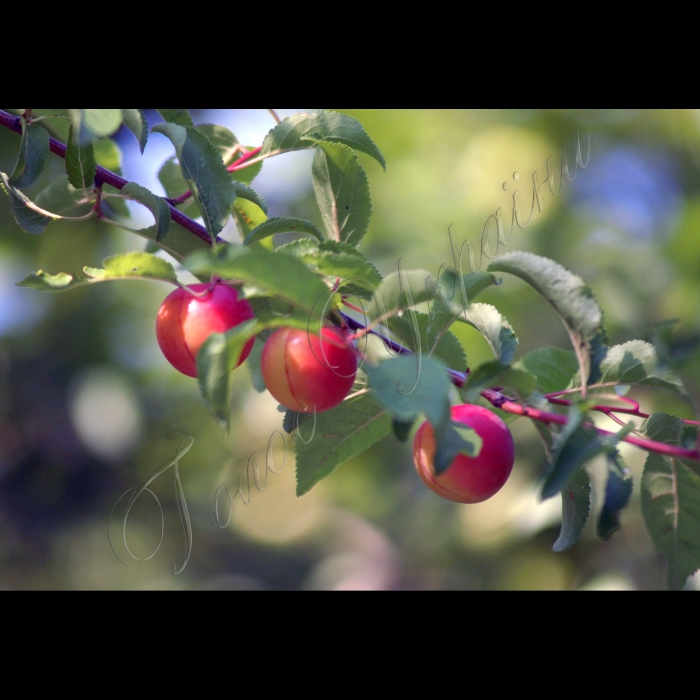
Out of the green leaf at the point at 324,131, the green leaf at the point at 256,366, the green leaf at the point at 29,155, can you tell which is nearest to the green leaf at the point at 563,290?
the green leaf at the point at 324,131

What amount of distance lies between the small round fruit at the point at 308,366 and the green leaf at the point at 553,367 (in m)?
0.19

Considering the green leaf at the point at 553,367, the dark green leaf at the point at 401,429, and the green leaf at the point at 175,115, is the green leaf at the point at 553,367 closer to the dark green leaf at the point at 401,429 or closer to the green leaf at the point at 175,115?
the dark green leaf at the point at 401,429

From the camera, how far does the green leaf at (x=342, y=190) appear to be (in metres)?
0.69

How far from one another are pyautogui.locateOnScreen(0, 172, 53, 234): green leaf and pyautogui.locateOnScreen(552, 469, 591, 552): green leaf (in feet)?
2.03

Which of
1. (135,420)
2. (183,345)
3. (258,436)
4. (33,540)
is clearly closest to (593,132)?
(258,436)

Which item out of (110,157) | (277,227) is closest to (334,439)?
(277,227)

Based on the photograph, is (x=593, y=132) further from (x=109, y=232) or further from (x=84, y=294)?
(x=84, y=294)

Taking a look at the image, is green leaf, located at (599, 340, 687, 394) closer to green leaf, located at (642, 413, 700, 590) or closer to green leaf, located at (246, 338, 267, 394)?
green leaf, located at (642, 413, 700, 590)

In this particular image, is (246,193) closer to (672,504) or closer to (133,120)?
(133,120)

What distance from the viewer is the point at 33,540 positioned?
2.19 m

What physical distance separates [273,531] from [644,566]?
1.29 meters

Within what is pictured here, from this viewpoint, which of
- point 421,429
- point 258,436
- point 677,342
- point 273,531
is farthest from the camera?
point 273,531

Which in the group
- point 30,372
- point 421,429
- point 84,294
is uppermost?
point 84,294

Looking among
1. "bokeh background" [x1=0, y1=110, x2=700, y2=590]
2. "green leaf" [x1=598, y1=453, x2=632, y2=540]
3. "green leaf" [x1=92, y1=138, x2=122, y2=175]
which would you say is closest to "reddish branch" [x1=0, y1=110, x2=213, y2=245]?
"green leaf" [x1=92, y1=138, x2=122, y2=175]
